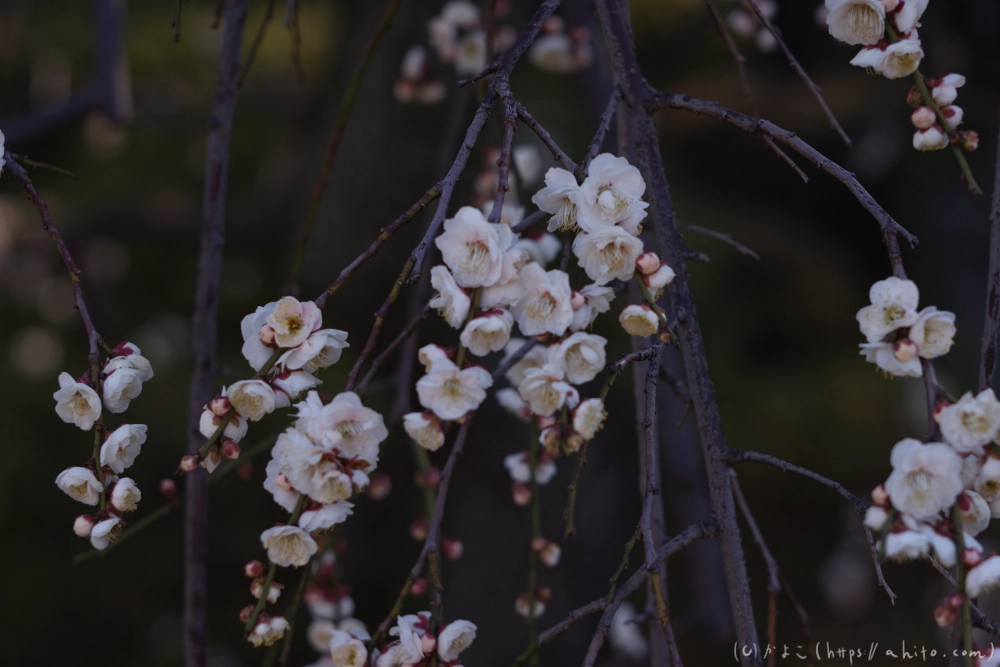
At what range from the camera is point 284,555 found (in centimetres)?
56

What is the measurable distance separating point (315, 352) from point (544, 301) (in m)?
0.16

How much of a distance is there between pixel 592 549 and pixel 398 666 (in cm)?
102

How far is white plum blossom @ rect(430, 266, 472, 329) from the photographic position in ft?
1.73

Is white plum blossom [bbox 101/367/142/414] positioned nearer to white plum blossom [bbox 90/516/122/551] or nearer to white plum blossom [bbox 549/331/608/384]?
white plum blossom [bbox 90/516/122/551]

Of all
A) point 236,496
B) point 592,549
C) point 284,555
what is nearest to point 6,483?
point 236,496

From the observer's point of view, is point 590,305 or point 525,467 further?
point 525,467

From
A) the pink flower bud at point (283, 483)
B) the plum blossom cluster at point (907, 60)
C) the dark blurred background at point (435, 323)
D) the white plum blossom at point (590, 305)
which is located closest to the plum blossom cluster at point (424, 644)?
the pink flower bud at point (283, 483)

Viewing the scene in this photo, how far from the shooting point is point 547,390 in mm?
557

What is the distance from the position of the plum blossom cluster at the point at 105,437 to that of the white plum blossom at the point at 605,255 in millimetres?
338

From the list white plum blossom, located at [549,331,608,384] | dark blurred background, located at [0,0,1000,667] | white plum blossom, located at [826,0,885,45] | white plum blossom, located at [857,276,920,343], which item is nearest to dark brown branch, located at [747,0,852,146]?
white plum blossom, located at [826,0,885,45]

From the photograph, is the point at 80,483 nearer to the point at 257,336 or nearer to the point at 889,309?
the point at 257,336

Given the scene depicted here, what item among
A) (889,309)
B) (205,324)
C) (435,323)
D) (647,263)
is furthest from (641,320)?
(435,323)

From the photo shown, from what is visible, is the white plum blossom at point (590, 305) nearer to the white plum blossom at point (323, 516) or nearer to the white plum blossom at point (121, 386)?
the white plum blossom at point (323, 516)

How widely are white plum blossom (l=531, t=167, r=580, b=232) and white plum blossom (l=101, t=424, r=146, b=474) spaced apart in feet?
1.16
